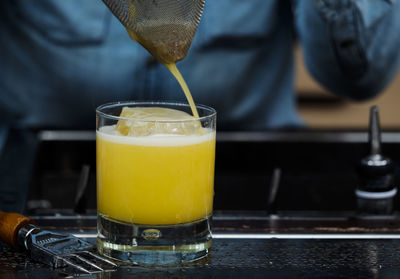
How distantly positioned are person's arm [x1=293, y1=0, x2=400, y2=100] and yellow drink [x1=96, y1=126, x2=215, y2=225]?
60 centimetres

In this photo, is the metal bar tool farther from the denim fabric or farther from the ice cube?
the denim fabric

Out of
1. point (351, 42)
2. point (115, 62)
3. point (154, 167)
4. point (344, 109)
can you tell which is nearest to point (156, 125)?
point (154, 167)

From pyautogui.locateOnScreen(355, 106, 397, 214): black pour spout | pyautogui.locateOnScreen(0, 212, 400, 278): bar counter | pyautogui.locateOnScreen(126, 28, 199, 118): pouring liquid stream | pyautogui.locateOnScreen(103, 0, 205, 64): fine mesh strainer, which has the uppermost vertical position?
pyautogui.locateOnScreen(103, 0, 205, 64): fine mesh strainer

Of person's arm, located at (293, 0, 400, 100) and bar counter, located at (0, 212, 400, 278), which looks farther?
person's arm, located at (293, 0, 400, 100)

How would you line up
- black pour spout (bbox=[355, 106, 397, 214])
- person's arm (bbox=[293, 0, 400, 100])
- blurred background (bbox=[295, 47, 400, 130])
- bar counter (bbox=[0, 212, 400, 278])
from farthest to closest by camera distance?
blurred background (bbox=[295, 47, 400, 130])
person's arm (bbox=[293, 0, 400, 100])
black pour spout (bbox=[355, 106, 397, 214])
bar counter (bbox=[0, 212, 400, 278])

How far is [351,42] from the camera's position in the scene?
43.0 inches

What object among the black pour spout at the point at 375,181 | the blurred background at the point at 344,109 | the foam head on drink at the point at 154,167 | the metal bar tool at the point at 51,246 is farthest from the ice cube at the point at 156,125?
the blurred background at the point at 344,109

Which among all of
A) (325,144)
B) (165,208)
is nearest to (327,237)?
(165,208)

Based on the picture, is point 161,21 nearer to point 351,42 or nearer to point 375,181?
point 375,181

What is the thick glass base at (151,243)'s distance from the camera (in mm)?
531

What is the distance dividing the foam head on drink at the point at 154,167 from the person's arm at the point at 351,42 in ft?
1.94

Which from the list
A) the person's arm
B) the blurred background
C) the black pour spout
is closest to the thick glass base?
the black pour spout

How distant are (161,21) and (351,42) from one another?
0.62 m

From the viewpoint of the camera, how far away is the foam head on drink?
1.72 ft
